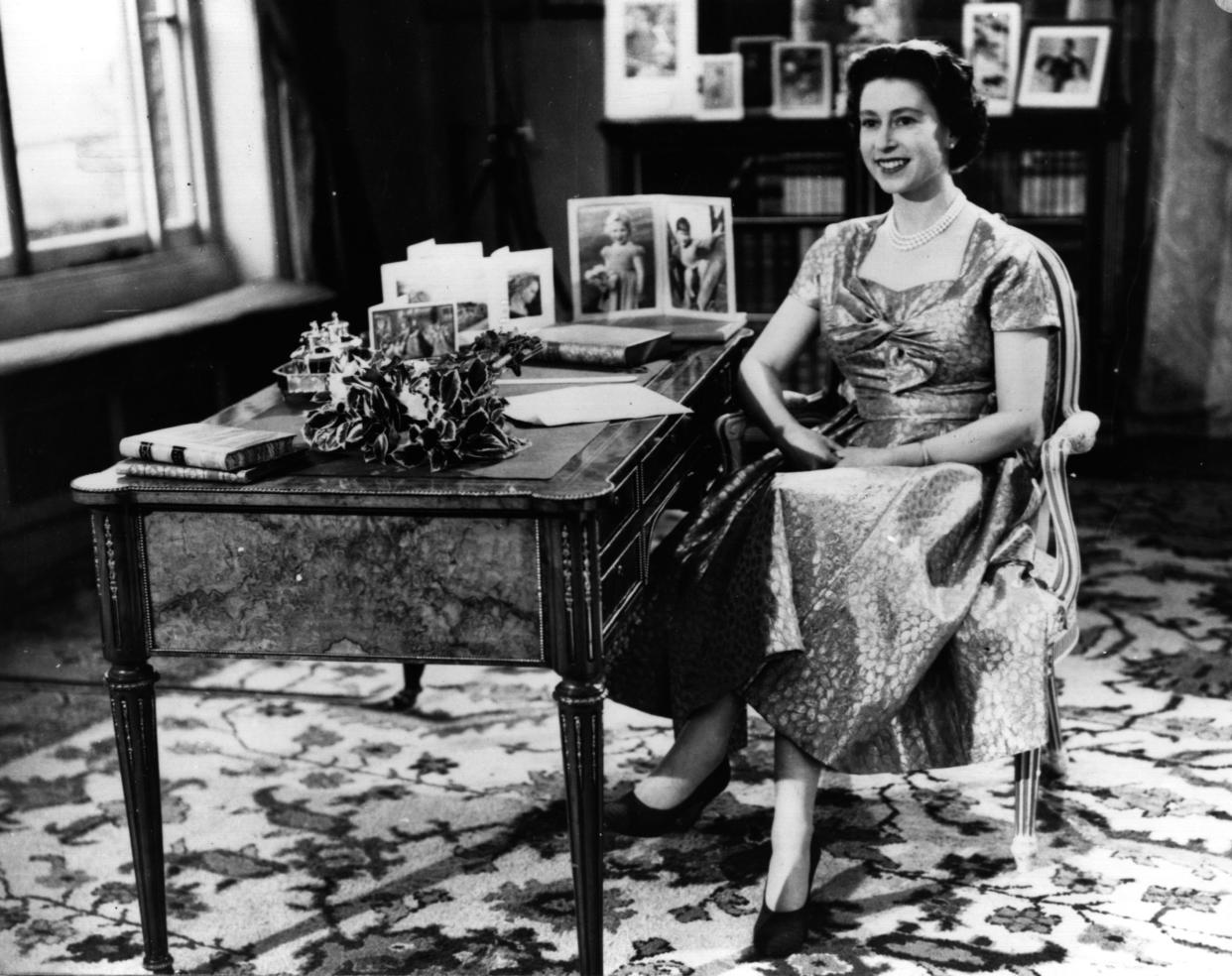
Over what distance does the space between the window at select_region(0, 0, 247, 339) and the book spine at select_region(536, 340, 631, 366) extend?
1496mm

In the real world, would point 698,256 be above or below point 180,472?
above

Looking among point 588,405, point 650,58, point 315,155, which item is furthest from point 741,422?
point 650,58

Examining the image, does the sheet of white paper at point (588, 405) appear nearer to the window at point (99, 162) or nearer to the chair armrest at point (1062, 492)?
the chair armrest at point (1062, 492)

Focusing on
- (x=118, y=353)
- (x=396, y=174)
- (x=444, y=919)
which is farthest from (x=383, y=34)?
(x=444, y=919)

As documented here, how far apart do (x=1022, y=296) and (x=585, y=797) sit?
1.19m

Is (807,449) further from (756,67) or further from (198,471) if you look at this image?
(756,67)

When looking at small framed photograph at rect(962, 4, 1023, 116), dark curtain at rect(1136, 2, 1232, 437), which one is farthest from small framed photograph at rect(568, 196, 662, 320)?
dark curtain at rect(1136, 2, 1232, 437)

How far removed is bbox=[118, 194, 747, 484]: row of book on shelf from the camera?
243 cm

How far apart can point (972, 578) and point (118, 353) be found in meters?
2.47

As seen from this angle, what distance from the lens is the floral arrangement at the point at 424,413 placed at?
2.41m

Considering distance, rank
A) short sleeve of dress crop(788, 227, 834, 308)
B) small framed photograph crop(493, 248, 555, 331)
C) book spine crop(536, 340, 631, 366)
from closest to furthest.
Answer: short sleeve of dress crop(788, 227, 834, 308) < book spine crop(536, 340, 631, 366) < small framed photograph crop(493, 248, 555, 331)

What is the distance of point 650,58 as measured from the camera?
223 inches

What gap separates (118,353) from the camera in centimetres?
426

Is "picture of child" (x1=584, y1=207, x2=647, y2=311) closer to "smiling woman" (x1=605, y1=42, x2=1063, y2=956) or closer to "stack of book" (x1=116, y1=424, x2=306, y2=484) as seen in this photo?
"smiling woman" (x1=605, y1=42, x2=1063, y2=956)
